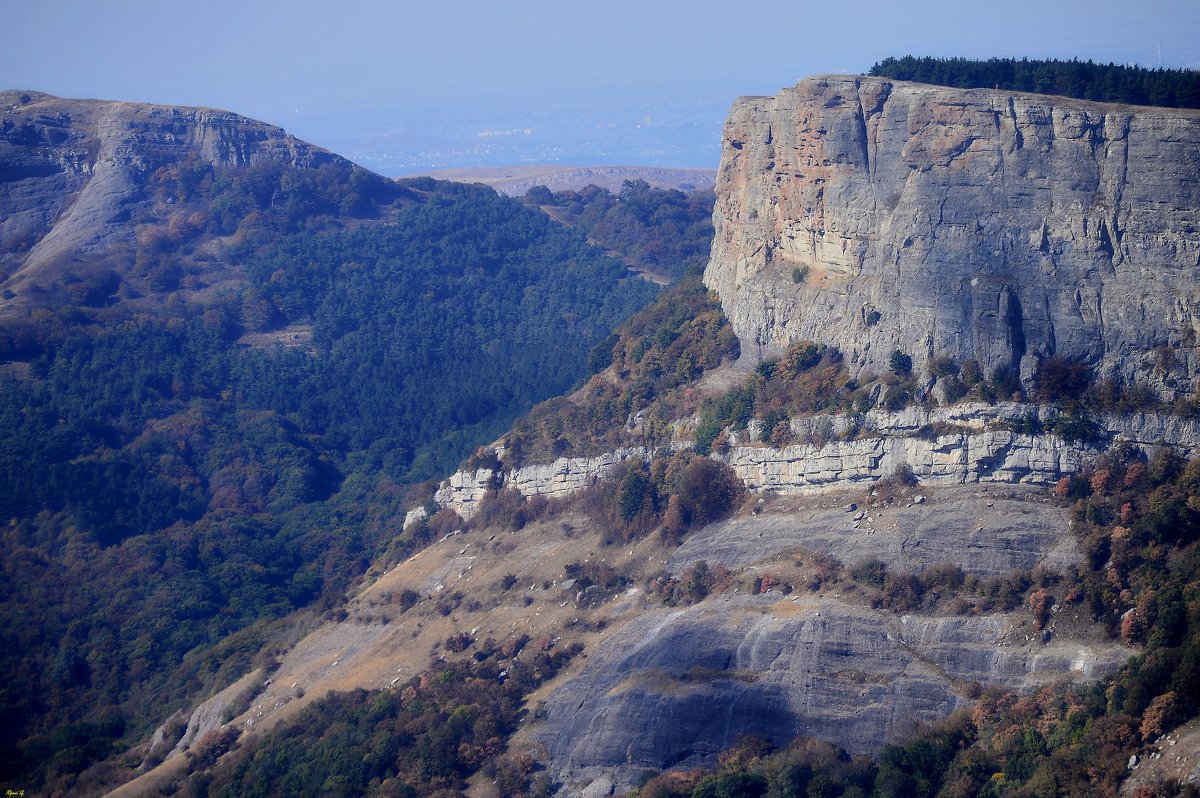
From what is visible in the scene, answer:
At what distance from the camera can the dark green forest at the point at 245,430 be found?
4959 cm

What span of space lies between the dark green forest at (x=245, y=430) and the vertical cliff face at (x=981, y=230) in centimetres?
A: 2731

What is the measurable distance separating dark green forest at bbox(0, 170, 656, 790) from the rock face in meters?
4.70

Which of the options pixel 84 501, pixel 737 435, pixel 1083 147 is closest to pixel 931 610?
pixel 737 435

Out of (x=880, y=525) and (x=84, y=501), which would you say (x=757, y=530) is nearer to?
(x=880, y=525)

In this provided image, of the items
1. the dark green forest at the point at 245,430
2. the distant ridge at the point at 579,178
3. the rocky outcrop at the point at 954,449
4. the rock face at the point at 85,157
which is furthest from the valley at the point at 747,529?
the distant ridge at the point at 579,178

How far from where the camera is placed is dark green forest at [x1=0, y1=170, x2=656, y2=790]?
49594 millimetres

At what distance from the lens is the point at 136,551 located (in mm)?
57281

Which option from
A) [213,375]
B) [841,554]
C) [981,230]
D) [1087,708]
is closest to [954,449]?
[841,554]

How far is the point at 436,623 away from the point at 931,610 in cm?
2084

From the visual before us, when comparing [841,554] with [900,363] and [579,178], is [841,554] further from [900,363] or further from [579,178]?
[579,178]

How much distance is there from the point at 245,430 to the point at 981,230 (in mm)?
49918

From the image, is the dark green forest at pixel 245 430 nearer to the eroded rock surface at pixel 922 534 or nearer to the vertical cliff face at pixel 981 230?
the eroded rock surface at pixel 922 534

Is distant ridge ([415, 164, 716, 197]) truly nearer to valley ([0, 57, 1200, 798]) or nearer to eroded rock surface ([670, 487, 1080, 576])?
valley ([0, 57, 1200, 798])

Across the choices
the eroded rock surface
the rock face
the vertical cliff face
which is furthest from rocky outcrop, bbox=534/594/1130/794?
the rock face
